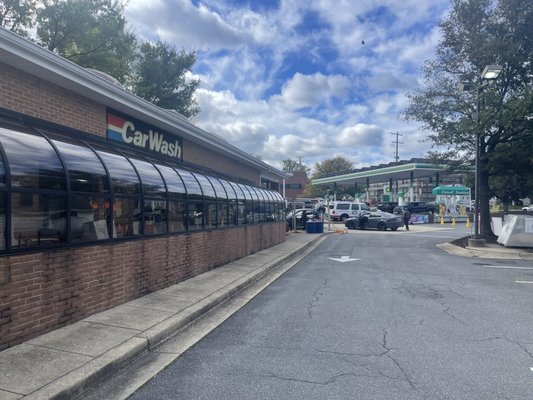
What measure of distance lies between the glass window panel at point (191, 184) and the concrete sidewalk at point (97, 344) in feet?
7.99

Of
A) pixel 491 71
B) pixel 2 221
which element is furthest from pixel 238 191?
pixel 491 71

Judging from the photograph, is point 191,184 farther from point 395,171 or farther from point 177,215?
point 395,171

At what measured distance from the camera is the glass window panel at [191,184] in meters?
10.4

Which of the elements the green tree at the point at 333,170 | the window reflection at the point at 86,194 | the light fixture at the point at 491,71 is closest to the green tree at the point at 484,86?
the light fixture at the point at 491,71

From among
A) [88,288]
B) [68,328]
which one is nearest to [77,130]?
[88,288]

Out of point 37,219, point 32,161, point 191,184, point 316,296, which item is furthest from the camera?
point 191,184

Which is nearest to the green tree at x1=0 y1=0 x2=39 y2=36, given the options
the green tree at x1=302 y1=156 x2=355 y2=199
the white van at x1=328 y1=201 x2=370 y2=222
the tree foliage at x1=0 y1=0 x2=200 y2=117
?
the tree foliage at x1=0 y1=0 x2=200 y2=117

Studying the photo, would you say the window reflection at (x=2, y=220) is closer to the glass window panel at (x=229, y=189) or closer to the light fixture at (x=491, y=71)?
the glass window panel at (x=229, y=189)

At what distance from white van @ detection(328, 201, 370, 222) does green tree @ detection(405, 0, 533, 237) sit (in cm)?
2017

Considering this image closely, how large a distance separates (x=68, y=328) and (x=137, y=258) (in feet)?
7.04

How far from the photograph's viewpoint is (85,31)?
2217cm

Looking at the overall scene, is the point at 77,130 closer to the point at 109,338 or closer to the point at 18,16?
the point at 109,338

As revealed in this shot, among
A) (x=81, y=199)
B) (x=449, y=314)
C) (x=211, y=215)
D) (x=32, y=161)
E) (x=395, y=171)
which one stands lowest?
(x=449, y=314)

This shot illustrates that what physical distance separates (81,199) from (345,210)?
122 feet
